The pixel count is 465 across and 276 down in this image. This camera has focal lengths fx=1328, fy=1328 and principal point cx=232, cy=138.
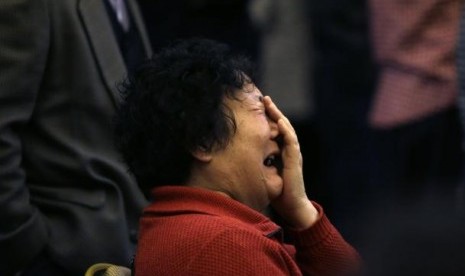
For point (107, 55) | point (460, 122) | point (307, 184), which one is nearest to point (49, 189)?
point (107, 55)

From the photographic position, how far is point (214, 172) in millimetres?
2779

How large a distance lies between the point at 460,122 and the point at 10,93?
51.9 inches

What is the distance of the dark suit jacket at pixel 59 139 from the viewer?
10.9 feet

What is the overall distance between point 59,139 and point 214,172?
74 centimetres

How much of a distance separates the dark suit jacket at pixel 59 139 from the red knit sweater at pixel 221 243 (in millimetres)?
612

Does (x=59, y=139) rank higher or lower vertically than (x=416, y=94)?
higher

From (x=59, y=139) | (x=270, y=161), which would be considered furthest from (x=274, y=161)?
(x=59, y=139)

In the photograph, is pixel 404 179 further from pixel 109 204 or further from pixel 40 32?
pixel 40 32

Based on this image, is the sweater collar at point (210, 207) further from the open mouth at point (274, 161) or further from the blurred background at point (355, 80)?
the blurred background at point (355, 80)

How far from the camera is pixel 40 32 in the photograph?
3.32 m

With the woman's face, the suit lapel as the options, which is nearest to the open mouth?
the woman's face

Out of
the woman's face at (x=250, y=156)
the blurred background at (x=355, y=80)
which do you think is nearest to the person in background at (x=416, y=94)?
the blurred background at (x=355, y=80)

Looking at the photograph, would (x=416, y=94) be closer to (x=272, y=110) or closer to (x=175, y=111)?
(x=272, y=110)

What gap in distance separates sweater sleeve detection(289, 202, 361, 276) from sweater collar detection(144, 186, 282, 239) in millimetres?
130
